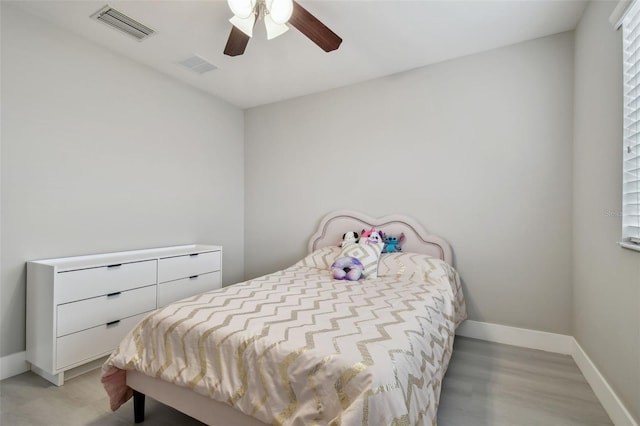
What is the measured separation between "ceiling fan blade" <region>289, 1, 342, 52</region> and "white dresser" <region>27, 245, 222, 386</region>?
82.7 inches

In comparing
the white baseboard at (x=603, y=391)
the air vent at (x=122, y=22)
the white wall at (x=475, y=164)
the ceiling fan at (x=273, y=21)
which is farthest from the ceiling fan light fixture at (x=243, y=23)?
the white baseboard at (x=603, y=391)

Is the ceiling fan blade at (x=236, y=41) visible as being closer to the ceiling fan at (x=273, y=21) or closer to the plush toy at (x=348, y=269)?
the ceiling fan at (x=273, y=21)

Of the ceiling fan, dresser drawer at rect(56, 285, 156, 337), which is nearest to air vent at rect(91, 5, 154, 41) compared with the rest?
the ceiling fan

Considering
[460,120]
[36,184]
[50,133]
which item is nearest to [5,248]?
[36,184]

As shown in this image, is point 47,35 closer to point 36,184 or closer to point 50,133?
point 50,133

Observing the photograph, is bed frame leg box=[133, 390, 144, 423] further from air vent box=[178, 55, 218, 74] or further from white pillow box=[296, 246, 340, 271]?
air vent box=[178, 55, 218, 74]

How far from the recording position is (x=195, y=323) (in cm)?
145

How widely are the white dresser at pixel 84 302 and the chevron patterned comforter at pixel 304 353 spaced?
2.41ft

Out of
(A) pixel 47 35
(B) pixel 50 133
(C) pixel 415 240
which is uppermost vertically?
(A) pixel 47 35

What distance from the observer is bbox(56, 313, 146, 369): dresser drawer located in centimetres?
199

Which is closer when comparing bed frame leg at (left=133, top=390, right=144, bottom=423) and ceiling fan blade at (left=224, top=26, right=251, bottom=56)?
bed frame leg at (left=133, top=390, right=144, bottom=423)

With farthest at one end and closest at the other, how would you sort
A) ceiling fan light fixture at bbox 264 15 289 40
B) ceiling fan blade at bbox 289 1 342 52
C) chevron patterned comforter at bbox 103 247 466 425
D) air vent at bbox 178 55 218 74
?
air vent at bbox 178 55 218 74 → ceiling fan light fixture at bbox 264 15 289 40 → ceiling fan blade at bbox 289 1 342 52 → chevron patterned comforter at bbox 103 247 466 425

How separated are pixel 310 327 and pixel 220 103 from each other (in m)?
3.26

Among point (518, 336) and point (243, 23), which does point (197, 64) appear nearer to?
point (243, 23)
